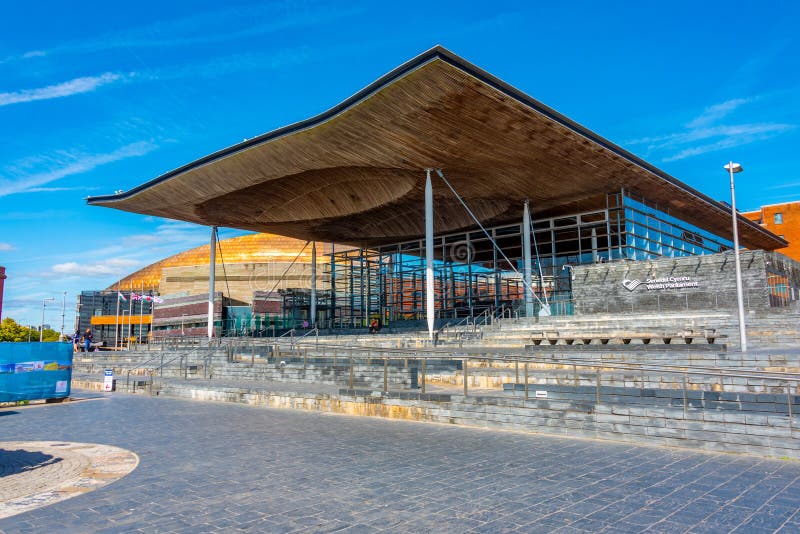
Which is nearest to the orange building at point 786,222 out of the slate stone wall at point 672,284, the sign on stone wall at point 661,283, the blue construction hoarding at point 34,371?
the slate stone wall at point 672,284

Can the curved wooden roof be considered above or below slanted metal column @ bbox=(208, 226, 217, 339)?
above

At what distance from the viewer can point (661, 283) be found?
93.1 feet

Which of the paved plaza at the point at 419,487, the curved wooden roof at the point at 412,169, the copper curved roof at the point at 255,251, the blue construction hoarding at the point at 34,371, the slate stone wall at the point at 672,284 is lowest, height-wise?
the paved plaza at the point at 419,487

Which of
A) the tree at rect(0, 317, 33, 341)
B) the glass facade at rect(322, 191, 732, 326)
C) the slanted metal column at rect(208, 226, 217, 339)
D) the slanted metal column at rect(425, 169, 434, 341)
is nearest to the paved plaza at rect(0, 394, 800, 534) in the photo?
the slanted metal column at rect(425, 169, 434, 341)

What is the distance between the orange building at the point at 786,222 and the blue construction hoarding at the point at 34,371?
90.8 m

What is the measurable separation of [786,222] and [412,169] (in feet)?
251

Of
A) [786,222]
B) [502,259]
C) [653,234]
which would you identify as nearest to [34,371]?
[502,259]

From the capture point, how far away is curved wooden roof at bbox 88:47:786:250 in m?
24.0

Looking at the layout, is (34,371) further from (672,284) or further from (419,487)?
(672,284)

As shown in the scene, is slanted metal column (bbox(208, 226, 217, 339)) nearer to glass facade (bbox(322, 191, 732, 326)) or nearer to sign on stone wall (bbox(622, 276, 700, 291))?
glass facade (bbox(322, 191, 732, 326))

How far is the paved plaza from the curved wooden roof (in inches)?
620

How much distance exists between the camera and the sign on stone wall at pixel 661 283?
2769 centimetres

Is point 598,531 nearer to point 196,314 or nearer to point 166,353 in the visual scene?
point 166,353

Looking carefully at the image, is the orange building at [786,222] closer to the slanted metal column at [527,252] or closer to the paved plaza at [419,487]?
the slanted metal column at [527,252]
